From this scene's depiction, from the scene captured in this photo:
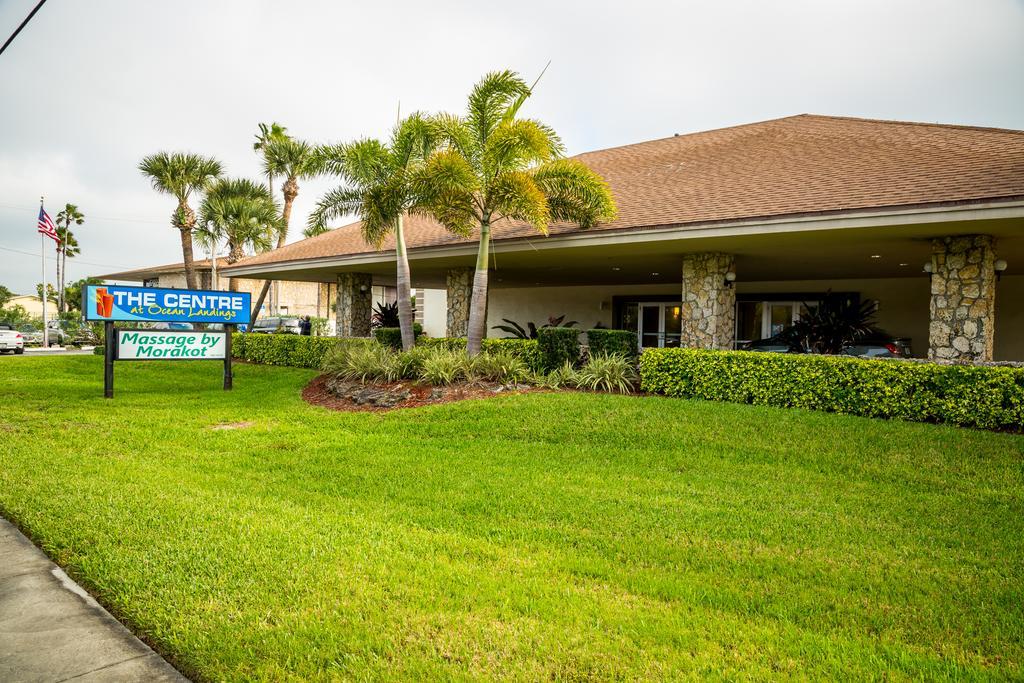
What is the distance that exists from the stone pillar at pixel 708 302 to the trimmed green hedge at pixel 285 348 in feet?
27.5

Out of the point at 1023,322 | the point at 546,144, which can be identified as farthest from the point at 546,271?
the point at 1023,322

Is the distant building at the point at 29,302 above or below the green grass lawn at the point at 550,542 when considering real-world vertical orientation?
above

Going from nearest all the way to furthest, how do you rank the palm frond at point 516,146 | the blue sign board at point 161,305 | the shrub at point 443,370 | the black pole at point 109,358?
1. the palm frond at point 516,146
2. the shrub at point 443,370
3. the black pole at point 109,358
4. the blue sign board at point 161,305

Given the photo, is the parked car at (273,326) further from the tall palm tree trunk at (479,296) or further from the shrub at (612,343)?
the shrub at (612,343)

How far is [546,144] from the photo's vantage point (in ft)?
39.7

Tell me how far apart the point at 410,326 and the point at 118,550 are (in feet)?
35.6

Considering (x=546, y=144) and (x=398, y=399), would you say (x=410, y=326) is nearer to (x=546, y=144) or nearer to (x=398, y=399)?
(x=398, y=399)

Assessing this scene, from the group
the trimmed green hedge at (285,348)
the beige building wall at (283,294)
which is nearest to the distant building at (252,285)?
the beige building wall at (283,294)

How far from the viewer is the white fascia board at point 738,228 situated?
870 centimetres

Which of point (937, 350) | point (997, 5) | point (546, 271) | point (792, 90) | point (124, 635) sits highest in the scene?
point (792, 90)

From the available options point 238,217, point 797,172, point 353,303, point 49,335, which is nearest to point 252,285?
point 49,335

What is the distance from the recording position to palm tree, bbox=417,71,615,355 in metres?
11.8

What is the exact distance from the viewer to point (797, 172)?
12.4 m

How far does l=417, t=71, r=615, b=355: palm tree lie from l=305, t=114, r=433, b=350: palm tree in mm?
649
